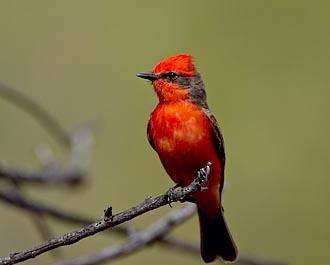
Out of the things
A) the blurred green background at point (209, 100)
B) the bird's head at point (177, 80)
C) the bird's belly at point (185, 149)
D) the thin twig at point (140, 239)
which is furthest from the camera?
the blurred green background at point (209, 100)

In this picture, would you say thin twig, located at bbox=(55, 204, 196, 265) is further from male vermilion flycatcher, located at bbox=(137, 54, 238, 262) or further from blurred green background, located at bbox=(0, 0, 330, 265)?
blurred green background, located at bbox=(0, 0, 330, 265)

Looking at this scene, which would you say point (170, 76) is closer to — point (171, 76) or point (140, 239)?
point (171, 76)

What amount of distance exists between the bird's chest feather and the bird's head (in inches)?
3.6

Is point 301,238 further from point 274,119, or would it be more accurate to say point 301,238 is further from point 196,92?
point 196,92

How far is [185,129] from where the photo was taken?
3361 mm

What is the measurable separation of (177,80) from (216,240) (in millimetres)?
930

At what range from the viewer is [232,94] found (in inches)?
271

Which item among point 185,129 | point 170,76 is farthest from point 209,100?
point 185,129

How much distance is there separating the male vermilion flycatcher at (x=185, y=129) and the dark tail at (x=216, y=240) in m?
0.04

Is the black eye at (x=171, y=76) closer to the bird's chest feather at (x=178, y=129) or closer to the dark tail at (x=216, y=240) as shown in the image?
the bird's chest feather at (x=178, y=129)

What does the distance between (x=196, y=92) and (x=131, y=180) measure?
3.29 meters

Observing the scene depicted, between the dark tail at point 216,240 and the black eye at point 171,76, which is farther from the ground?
the black eye at point 171,76

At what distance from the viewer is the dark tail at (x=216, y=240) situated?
13.1 ft

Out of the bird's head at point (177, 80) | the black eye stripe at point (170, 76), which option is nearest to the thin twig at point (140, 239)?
the bird's head at point (177, 80)
